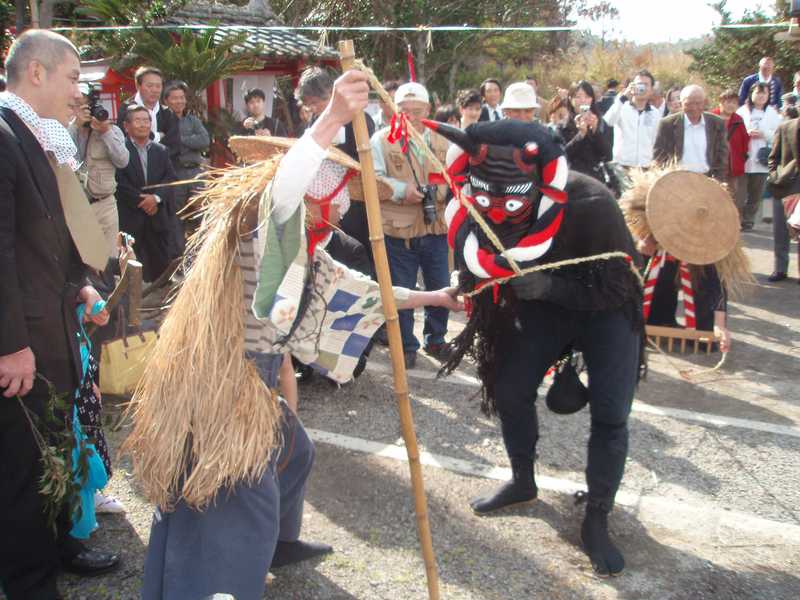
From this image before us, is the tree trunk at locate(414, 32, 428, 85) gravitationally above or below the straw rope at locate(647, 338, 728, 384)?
above

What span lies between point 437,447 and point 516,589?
1.34m

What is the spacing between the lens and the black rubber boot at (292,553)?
3084 millimetres

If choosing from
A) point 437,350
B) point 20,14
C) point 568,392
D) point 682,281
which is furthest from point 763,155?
point 20,14

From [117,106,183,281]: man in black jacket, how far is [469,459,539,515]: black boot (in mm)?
3988

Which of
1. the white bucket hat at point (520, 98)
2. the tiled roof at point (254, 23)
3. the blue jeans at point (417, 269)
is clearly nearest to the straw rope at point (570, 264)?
the blue jeans at point (417, 269)

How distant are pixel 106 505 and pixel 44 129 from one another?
175cm

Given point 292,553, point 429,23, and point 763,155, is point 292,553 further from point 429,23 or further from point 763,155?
point 429,23

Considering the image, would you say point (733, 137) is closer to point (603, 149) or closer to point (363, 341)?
point (603, 149)

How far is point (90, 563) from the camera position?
3.08 metres

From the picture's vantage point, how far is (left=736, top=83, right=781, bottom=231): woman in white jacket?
995 centimetres

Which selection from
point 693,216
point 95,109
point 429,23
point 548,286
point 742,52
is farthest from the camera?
point 429,23

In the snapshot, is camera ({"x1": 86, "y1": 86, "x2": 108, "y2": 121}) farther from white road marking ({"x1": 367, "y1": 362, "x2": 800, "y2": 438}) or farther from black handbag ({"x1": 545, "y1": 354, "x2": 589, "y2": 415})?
black handbag ({"x1": 545, "y1": 354, "x2": 589, "y2": 415})

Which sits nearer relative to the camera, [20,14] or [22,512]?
[22,512]

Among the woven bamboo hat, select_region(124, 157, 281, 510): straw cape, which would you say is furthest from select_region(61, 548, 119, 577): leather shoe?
the woven bamboo hat
